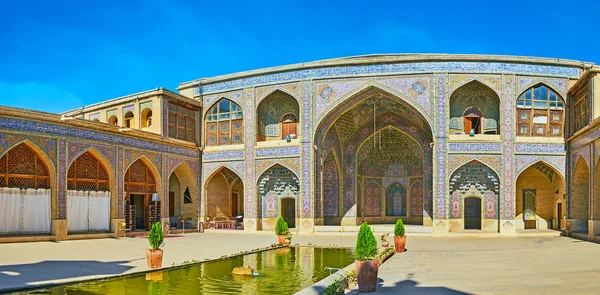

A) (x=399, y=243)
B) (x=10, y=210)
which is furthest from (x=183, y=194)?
(x=399, y=243)

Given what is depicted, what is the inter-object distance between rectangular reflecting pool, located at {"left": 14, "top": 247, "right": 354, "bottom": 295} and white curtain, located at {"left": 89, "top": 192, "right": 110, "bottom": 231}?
7224mm

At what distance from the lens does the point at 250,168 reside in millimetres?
20891

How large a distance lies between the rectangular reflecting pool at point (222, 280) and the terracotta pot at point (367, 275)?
959mm

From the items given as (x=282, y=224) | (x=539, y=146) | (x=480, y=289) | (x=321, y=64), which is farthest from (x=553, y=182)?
(x=480, y=289)

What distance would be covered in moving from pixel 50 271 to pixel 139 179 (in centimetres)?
1027

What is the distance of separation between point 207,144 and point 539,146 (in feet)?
40.7

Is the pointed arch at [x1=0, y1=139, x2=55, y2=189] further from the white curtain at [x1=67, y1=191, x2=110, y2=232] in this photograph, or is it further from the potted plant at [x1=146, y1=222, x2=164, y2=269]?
the potted plant at [x1=146, y1=222, x2=164, y2=269]

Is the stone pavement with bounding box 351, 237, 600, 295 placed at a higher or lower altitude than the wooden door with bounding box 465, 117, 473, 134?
lower

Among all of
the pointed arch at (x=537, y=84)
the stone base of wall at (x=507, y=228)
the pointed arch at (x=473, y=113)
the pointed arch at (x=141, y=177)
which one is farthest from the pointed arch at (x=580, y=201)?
the pointed arch at (x=141, y=177)

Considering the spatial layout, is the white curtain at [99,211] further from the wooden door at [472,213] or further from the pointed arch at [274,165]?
the wooden door at [472,213]

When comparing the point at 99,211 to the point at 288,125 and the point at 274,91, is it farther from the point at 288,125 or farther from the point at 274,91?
the point at 288,125

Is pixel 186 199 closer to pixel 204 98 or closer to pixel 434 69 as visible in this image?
pixel 204 98

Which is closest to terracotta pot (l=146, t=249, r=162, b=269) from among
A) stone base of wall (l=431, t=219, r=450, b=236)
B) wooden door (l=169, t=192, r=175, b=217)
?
stone base of wall (l=431, t=219, r=450, b=236)

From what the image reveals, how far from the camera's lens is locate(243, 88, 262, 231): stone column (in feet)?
68.0
